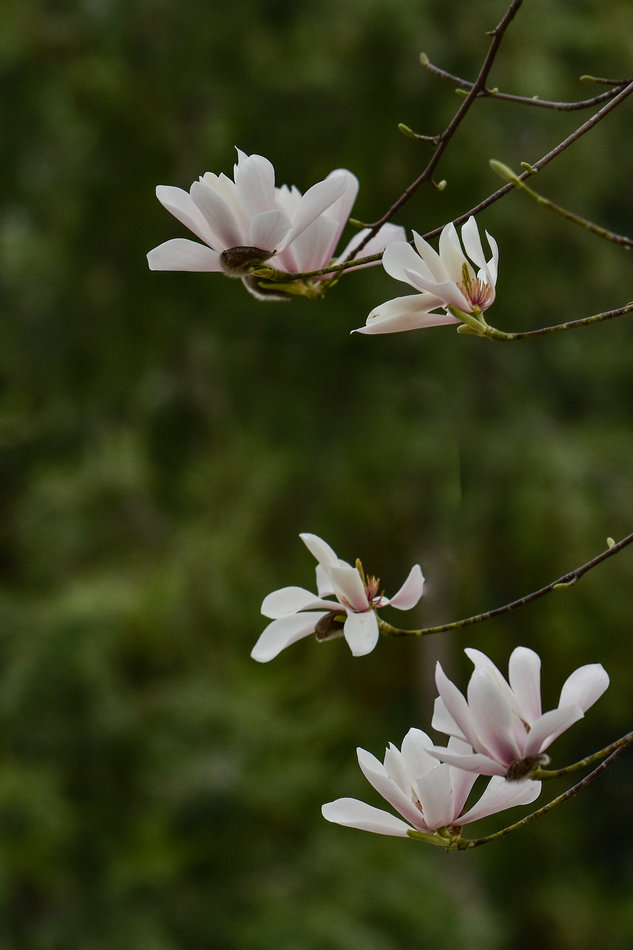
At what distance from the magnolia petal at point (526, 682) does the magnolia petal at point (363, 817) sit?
2.3 inches

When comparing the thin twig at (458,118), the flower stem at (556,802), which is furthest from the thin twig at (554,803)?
the thin twig at (458,118)

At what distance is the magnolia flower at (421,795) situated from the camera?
0.39 meters

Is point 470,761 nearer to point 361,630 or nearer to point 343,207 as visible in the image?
point 361,630

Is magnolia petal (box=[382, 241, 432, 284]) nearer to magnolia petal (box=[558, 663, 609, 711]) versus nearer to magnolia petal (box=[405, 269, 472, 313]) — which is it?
magnolia petal (box=[405, 269, 472, 313])

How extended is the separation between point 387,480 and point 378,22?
4.06ft

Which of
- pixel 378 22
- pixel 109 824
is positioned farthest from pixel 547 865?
pixel 378 22

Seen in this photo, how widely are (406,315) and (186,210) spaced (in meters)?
0.09

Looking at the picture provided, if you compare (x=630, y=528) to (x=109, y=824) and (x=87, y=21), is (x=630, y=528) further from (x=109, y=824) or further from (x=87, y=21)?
(x=87, y=21)

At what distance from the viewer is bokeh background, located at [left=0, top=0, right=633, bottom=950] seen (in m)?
2.51

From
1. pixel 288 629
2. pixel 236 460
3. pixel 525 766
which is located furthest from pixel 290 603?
pixel 236 460

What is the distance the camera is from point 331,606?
45cm

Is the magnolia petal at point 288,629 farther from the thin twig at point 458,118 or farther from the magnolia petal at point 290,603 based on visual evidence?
the thin twig at point 458,118

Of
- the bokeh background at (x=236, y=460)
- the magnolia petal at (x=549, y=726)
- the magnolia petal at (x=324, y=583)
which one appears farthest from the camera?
the bokeh background at (x=236, y=460)

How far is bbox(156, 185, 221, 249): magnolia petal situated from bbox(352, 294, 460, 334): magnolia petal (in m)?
0.07
